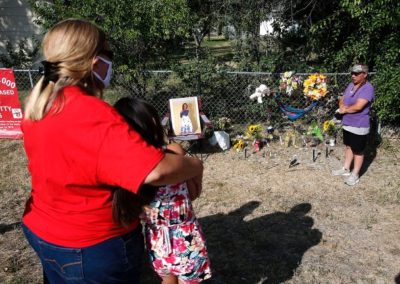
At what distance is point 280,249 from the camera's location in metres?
3.87

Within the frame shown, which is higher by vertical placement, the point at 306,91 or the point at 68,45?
the point at 68,45

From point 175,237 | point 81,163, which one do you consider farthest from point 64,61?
point 175,237

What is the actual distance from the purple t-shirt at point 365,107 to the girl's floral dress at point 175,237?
344 centimetres

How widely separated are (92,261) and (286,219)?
10.8 feet

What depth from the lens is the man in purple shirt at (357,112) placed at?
4.91 meters

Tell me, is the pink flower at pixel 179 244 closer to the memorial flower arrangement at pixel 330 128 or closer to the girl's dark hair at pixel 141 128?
the girl's dark hair at pixel 141 128

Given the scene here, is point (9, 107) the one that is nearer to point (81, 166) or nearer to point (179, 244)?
point (179, 244)

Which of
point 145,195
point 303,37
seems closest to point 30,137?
point 145,195

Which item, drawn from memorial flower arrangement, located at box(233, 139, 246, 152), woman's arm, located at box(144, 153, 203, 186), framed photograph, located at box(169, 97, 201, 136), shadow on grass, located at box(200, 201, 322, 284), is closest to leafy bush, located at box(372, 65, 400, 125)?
memorial flower arrangement, located at box(233, 139, 246, 152)

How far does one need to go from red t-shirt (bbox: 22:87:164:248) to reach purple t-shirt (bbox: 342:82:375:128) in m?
4.10

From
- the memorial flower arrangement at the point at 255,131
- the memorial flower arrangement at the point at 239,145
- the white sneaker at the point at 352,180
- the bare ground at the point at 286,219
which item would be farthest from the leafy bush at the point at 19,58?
the white sneaker at the point at 352,180

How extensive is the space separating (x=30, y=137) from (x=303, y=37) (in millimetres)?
8185

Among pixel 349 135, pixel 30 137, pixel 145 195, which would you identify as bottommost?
pixel 349 135

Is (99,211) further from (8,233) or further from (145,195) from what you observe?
(8,233)
